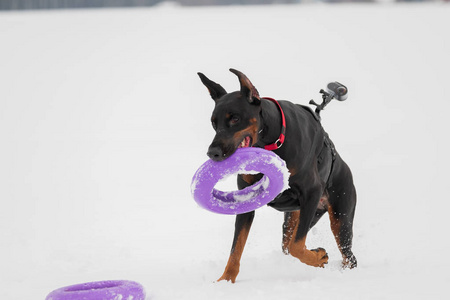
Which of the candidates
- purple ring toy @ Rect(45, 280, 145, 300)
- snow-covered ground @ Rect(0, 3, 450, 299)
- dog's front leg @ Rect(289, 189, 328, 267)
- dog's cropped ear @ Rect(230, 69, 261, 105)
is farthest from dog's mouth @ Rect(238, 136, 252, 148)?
purple ring toy @ Rect(45, 280, 145, 300)

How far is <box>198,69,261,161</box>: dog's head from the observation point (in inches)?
122

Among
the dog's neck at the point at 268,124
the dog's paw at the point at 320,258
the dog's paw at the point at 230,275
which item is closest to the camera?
the dog's neck at the point at 268,124

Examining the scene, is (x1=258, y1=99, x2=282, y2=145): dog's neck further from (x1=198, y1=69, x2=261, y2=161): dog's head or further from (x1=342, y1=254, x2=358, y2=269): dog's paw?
(x1=342, y1=254, x2=358, y2=269): dog's paw

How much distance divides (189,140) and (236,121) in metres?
8.17

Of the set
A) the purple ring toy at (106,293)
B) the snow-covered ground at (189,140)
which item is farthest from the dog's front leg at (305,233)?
the purple ring toy at (106,293)

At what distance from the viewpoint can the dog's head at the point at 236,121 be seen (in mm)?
3109

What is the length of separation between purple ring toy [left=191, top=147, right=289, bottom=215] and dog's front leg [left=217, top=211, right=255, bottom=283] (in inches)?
11.1

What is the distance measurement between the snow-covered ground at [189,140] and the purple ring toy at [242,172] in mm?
532

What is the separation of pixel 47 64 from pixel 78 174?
622cm

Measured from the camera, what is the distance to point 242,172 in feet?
10.5

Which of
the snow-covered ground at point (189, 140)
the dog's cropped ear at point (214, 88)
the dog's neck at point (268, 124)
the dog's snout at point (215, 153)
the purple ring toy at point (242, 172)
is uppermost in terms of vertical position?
the dog's cropped ear at point (214, 88)

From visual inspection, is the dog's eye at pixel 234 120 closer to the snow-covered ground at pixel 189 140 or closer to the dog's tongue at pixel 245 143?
the dog's tongue at pixel 245 143

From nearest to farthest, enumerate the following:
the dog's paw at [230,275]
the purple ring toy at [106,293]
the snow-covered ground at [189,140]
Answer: the purple ring toy at [106,293] < the dog's paw at [230,275] < the snow-covered ground at [189,140]

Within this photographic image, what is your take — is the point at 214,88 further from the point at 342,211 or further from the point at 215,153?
the point at 342,211
